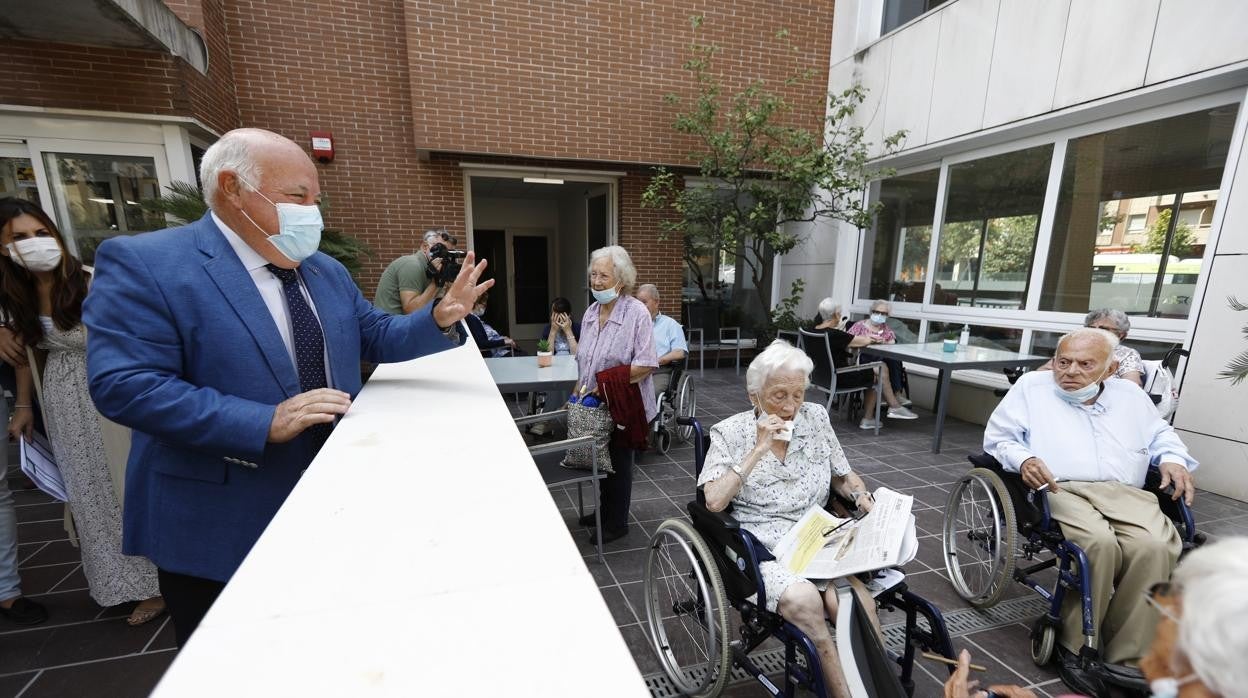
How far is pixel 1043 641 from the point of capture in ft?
6.42

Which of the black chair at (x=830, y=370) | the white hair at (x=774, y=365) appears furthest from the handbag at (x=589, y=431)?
the black chair at (x=830, y=370)

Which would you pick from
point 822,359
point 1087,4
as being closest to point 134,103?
point 822,359

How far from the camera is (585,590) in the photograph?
1.82 feet

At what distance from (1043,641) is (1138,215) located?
4432mm

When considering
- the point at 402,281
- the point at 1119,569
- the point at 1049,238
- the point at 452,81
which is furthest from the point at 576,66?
the point at 1119,569

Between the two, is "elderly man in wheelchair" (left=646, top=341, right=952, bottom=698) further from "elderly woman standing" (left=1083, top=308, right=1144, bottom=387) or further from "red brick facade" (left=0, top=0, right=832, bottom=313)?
"red brick facade" (left=0, top=0, right=832, bottom=313)

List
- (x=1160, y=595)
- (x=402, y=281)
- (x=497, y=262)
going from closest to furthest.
A: 1. (x=1160, y=595)
2. (x=402, y=281)
3. (x=497, y=262)

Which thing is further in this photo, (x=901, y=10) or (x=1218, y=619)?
(x=901, y=10)

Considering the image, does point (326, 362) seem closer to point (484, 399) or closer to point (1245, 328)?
point (484, 399)

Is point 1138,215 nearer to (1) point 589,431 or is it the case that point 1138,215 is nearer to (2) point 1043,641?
(2) point 1043,641

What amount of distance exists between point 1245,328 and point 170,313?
18.7ft

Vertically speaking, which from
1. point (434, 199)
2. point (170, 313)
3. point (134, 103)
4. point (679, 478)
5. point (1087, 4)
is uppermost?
point (1087, 4)

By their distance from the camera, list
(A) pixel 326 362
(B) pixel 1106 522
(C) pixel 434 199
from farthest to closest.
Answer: (C) pixel 434 199 < (B) pixel 1106 522 < (A) pixel 326 362

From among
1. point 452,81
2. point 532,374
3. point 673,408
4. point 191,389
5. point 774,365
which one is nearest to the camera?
point 191,389
